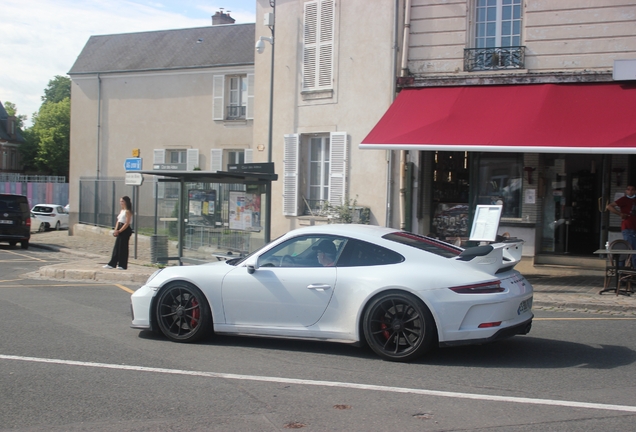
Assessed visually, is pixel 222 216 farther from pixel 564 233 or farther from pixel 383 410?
pixel 383 410

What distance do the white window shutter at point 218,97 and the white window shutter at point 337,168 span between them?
14569mm

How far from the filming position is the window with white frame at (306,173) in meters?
17.0

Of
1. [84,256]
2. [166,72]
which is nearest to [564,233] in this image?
[84,256]

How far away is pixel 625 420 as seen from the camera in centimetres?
501

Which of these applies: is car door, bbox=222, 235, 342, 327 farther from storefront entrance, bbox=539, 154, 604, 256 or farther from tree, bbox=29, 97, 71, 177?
tree, bbox=29, 97, 71, 177

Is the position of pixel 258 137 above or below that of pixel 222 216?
above

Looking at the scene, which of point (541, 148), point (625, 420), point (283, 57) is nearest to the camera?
point (625, 420)

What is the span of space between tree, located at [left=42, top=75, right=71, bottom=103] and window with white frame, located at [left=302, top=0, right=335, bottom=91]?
82.2 metres

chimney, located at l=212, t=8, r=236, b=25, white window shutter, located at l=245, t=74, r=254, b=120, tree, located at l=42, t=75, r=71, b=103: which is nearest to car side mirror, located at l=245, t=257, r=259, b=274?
white window shutter, located at l=245, t=74, r=254, b=120

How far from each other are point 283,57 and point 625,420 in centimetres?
1377

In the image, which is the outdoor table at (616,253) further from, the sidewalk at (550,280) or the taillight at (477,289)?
the taillight at (477,289)


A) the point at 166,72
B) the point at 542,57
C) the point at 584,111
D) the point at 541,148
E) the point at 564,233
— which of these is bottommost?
the point at 564,233

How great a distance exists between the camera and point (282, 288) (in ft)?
23.7

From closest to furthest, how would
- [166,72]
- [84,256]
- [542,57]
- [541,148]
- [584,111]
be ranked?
[541,148] → [584,111] → [542,57] → [84,256] → [166,72]
